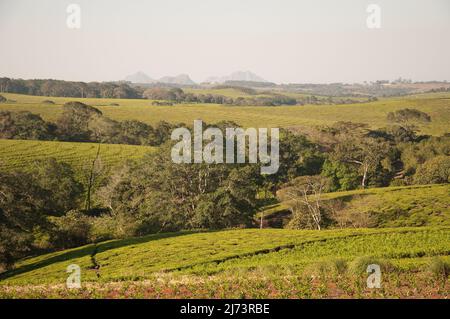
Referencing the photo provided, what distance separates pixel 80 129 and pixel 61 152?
788 inches

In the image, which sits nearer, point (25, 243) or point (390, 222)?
point (25, 243)

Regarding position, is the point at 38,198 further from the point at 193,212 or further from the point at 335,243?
the point at 335,243

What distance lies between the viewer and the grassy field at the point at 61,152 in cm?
7150

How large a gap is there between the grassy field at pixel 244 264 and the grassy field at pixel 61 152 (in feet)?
111

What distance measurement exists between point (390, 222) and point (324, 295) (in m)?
37.8

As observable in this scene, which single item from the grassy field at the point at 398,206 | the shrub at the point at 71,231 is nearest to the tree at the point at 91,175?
the shrub at the point at 71,231

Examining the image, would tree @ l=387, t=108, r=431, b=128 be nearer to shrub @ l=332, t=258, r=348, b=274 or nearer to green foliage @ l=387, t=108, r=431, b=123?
green foliage @ l=387, t=108, r=431, b=123

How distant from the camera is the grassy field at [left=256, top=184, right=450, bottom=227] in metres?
54.2

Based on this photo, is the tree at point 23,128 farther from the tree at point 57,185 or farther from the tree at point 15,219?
the tree at point 15,219

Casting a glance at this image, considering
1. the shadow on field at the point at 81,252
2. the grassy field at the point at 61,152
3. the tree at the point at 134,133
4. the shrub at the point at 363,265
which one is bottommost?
the shadow on field at the point at 81,252

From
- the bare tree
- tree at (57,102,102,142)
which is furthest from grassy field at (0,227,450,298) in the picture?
tree at (57,102,102,142)

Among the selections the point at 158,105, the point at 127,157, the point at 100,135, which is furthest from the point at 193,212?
the point at 158,105

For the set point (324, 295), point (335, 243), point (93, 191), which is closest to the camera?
point (324, 295)

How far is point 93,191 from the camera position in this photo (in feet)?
220
